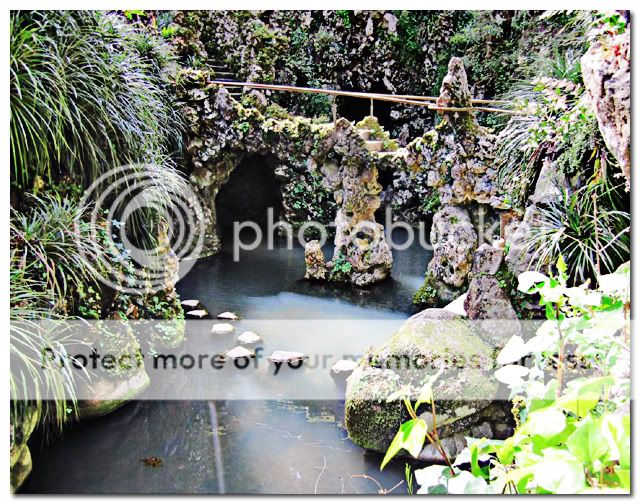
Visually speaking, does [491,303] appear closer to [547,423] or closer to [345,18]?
[547,423]

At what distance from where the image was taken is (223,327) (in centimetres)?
383

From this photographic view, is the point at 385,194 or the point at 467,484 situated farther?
the point at 385,194

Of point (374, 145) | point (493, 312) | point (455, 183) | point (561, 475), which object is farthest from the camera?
point (374, 145)

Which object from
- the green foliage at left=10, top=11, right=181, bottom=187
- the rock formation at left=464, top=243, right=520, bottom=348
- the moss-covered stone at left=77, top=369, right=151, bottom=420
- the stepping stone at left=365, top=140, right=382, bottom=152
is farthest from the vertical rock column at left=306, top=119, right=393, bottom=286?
the moss-covered stone at left=77, top=369, right=151, bottom=420

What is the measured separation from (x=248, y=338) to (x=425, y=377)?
1.50 m

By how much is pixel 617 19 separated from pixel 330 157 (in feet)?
14.3

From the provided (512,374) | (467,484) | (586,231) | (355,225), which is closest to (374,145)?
(355,225)

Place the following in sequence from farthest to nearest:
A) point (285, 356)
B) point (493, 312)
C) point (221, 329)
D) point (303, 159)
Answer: point (303, 159)
point (221, 329)
point (285, 356)
point (493, 312)

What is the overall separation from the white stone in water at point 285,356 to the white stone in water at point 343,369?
0.76 feet

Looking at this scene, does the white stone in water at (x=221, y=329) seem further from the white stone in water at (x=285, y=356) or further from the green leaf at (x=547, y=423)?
the green leaf at (x=547, y=423)

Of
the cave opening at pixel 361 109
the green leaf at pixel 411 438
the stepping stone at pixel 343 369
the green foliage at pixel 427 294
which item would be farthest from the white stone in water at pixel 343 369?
the cave opening at pixel 361 109

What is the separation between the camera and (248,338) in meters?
3.66

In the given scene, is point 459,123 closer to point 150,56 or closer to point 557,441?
point 150,56

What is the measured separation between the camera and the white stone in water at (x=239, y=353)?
3.42 metres
